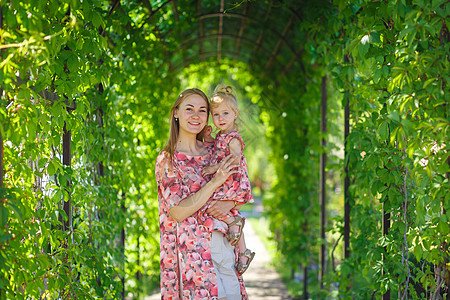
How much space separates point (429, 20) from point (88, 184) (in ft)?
6.52

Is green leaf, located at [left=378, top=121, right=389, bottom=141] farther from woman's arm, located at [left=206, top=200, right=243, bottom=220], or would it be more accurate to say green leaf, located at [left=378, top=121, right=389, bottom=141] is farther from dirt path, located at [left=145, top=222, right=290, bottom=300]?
dirt path, located at [left=145, top=222, right=290, bottom=300]

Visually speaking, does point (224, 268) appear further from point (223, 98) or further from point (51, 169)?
point (51, 169)

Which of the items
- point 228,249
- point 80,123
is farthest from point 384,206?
point 80,123

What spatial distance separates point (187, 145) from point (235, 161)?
1.02 feet

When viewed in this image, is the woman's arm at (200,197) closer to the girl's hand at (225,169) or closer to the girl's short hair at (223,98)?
the girl's hand at (225,169)

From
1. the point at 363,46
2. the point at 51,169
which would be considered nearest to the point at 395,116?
the point at 363,46

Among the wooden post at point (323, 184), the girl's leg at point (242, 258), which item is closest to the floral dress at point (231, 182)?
the girl's leg at point (242, 258)

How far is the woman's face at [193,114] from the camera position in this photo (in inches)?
108

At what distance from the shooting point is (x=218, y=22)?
6.35 m

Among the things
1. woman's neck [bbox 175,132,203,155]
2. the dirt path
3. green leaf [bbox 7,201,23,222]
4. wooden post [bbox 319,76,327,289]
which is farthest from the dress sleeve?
the dirt path

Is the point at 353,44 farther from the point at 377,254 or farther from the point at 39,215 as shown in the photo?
the point at 39,215

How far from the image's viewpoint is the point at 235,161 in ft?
8.59

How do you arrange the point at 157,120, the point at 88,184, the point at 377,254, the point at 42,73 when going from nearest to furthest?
the point at 42,73
the point at 377,254
the point at 88,184
the point at 157,120

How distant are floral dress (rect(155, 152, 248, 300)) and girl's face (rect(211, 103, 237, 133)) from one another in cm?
20
